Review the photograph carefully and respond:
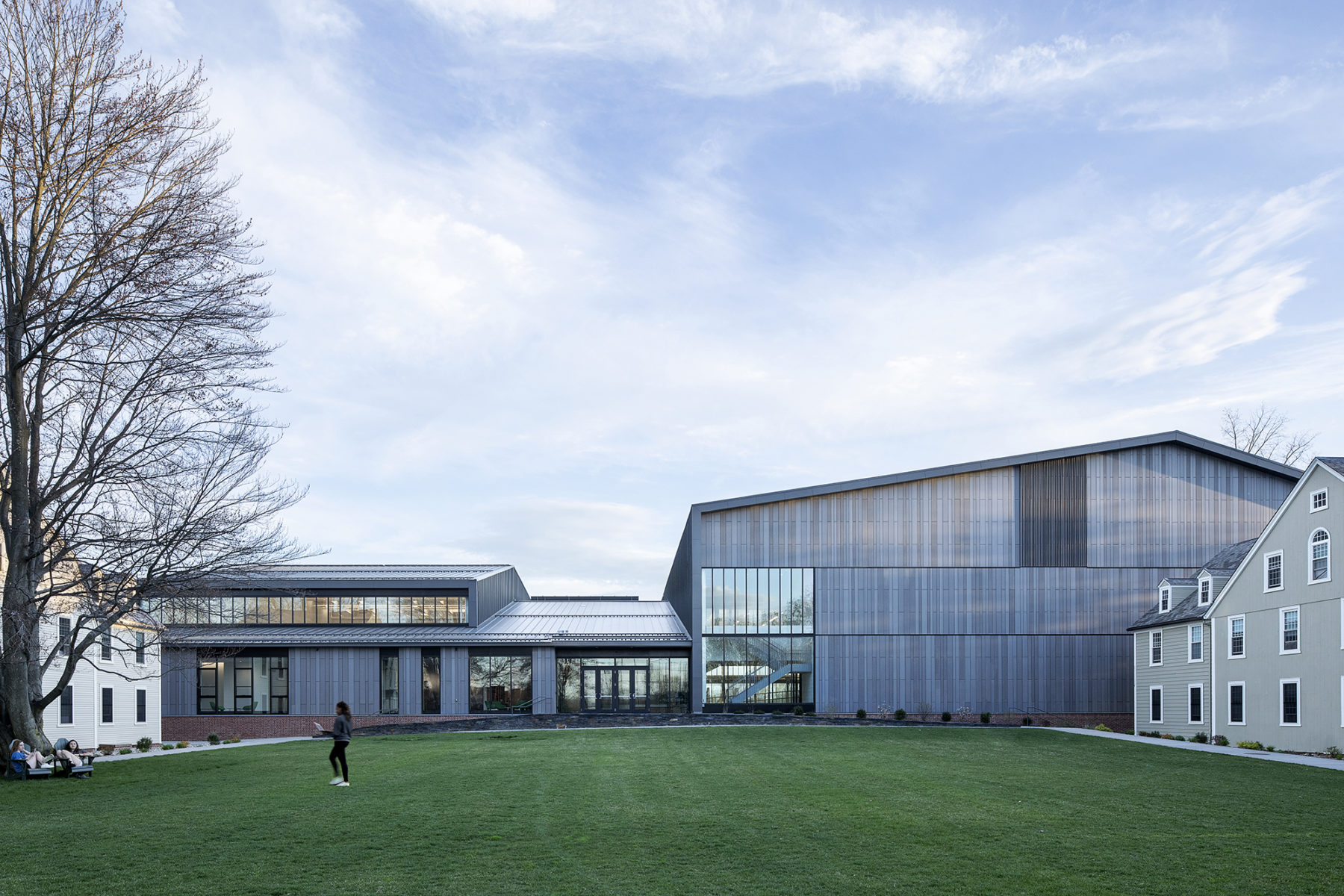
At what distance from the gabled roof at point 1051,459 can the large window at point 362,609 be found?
12583mm

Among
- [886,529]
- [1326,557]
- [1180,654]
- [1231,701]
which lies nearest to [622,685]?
[886,529]

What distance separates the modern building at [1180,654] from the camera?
35.4 m

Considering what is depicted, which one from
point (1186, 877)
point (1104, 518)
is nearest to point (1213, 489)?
point (1104, 518)

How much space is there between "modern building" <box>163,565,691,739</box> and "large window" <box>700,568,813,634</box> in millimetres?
2060

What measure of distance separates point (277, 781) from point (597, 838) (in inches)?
387

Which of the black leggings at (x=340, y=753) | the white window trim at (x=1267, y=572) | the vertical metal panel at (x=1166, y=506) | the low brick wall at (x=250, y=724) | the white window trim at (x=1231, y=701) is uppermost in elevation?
the vertical metal panel at (x=1166, y=506)

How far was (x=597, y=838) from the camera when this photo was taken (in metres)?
12.1

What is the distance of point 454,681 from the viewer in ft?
144

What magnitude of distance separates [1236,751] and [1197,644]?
8.05 meters

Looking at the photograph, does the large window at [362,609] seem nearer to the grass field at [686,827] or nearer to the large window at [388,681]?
the large window at [388,681]

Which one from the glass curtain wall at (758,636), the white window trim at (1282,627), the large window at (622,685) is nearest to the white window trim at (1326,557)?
the white window trim at (1282,627)

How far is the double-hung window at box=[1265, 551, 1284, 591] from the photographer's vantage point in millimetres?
31312

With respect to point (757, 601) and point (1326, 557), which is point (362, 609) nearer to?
point (757, 601)

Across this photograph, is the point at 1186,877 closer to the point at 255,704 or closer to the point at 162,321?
the point at 162,321
